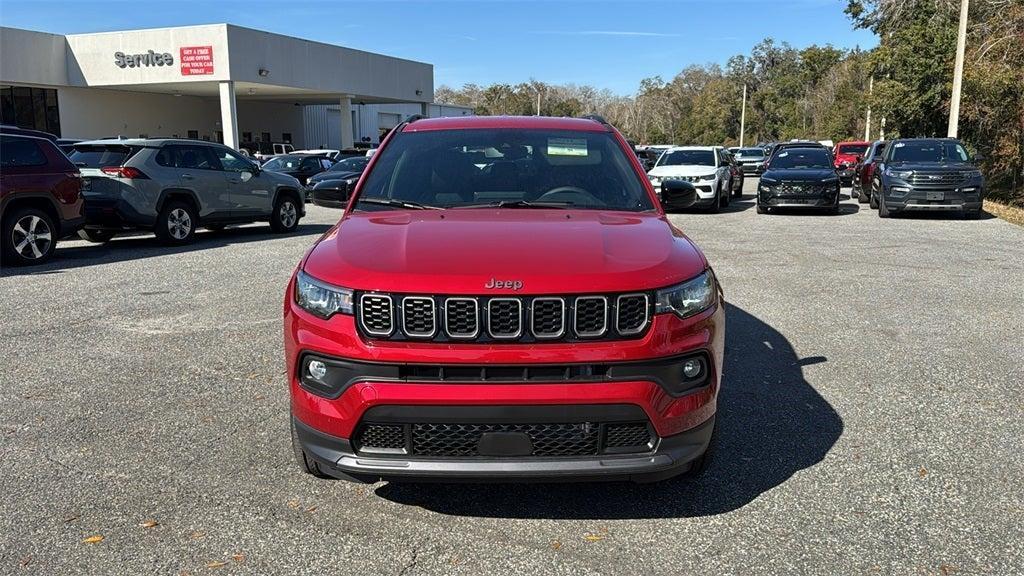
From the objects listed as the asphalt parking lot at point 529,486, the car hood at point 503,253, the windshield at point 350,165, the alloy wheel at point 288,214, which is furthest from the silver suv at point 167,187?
the car hood at point 503,253

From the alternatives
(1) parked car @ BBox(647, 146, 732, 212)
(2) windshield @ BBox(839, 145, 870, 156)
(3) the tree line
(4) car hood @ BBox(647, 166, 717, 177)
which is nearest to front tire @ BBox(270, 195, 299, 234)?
(1) parked car @ BBox(647, 146, 732, 212)

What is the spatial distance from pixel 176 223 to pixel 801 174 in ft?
44.0

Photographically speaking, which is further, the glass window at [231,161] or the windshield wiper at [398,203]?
the glass window at [231,161]

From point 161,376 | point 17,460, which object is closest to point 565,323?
point 17,460

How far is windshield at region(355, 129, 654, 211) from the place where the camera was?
4.41 m

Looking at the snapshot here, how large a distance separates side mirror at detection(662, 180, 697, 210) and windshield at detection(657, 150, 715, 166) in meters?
16.2

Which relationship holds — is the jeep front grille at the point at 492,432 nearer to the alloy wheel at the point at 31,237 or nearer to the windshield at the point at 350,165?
the alloy wheel at the point at 31,237

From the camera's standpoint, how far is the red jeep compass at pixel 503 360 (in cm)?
305

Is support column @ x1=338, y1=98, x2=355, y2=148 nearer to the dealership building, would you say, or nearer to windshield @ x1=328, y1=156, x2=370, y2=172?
the dealership building

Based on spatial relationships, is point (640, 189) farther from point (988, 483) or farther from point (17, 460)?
point (17, 460)

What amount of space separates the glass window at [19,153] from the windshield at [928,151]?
16606 millimetres

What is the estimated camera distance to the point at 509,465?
3080 mm

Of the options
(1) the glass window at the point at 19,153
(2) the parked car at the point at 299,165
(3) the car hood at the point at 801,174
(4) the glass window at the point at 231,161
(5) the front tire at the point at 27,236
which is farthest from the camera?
Result: (2) the parked car at the point at 299,165

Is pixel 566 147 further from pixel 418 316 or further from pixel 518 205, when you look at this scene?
pixel 418 316
